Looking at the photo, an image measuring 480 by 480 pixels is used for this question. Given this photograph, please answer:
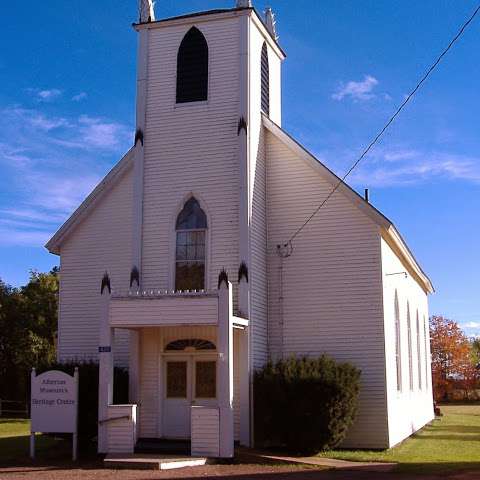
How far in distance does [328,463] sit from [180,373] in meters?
5.28

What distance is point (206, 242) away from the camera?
2156cm

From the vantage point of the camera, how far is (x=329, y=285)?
856 inches

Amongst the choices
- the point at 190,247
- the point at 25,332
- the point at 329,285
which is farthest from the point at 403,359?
the point at 25,332

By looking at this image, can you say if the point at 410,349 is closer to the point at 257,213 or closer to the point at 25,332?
the point at 257,213

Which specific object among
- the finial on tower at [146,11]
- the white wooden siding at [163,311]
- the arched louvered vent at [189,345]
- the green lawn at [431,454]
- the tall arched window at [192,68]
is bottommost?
the green lawn at [431,454]

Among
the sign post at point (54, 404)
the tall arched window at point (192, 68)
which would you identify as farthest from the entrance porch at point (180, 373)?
the tall arched window at point (192, 68)

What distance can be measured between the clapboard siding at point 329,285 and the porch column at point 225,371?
4.08 meters

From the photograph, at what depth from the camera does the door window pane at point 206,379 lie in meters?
20.6

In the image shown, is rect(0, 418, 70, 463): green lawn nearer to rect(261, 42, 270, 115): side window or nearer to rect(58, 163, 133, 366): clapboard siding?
rect(58, 163, 133, 366): clapboard siding

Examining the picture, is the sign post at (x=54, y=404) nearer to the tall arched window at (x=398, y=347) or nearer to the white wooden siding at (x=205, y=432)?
the white wooden siding at (x=205, y=432)

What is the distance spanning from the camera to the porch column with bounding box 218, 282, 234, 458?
17609mm

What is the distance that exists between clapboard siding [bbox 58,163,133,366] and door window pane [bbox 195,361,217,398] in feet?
13.6

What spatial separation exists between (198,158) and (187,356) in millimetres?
5888

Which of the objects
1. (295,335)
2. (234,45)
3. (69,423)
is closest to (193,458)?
(69,423)
